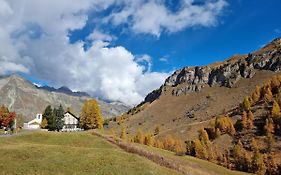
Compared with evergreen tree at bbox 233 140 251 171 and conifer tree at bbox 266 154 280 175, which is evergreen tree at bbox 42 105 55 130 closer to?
evergreen tree at bbox 233 140 251 171

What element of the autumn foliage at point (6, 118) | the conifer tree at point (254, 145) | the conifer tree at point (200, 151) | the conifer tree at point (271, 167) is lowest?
the conifer tree at point (271, 167)

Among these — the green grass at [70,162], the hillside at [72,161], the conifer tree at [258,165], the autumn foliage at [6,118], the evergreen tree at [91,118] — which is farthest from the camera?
the evergreen tree at [91,118]

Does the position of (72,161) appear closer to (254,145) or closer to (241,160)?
(241,160)

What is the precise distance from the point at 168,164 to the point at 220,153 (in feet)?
449

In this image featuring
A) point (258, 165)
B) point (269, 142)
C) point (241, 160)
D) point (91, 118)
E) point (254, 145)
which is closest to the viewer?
point (258, 165)

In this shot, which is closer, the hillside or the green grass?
the green grass

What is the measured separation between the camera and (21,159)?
49.2 m

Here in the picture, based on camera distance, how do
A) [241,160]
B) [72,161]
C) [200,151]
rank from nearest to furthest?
[72,161], [241,160], [200,151]

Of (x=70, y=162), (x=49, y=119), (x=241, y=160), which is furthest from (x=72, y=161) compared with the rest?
(x=241, y=160)

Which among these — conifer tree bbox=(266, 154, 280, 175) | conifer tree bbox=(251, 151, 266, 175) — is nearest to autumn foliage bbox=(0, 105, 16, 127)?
conifer tree bbox=(251, 151, 266, 175)

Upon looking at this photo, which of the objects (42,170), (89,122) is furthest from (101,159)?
(89,122)

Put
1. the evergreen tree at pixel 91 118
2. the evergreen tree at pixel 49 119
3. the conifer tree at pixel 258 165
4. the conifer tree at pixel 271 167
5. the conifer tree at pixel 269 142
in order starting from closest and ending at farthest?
the conifer tree at pixel 258 165, the conifer tree at pixel 271 167, the evergreen tree at pixel 49 119, the evergreen tree at pixel 91 118, the conifer tree at pixel 269 142

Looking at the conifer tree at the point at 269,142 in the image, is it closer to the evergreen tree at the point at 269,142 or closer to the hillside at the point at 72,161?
the evergreen tree at the point at 269,142

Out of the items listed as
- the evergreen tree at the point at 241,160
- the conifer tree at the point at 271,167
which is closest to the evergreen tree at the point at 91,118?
the evergreen tree at the point at 241,160
